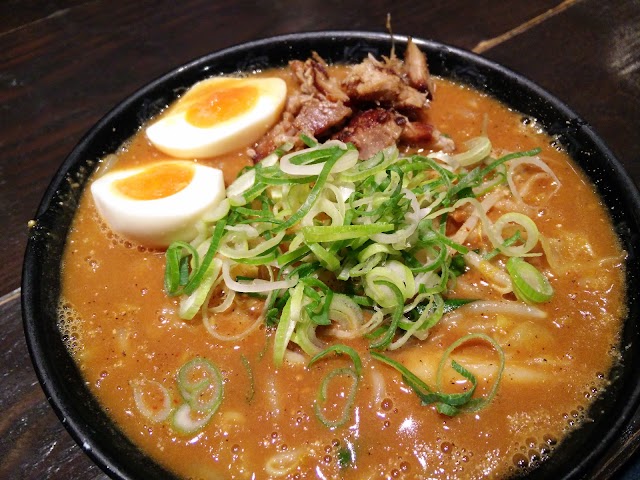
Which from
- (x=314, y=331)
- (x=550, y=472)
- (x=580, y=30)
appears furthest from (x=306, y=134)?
(x=580, y=30)

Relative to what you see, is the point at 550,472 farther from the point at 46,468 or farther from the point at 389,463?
the point at 46,468

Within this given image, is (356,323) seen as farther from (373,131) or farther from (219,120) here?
(219,120)

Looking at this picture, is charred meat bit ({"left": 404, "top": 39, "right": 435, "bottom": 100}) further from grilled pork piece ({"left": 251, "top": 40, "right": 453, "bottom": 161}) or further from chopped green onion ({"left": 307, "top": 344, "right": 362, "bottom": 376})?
chopped green onion ({"left": 307, "top": 344, "right": 362, "bottom": 376})

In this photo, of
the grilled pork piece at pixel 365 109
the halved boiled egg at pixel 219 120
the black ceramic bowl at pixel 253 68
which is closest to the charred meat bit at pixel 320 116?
the grilled pork piece at pixel 365 109

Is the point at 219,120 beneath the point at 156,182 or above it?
above

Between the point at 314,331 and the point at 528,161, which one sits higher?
the point at 528,161

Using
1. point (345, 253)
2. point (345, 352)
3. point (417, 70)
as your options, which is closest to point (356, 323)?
point (345, 352)
